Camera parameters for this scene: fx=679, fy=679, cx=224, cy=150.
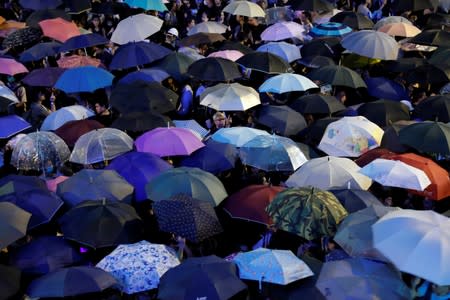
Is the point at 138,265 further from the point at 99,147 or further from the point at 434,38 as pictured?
the point at 434,38

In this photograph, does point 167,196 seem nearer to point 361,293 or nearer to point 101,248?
point 101,248

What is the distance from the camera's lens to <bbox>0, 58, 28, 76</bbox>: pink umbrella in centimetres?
1215

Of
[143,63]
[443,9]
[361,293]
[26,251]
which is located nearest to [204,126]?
[143,63]

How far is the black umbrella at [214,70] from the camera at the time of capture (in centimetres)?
1148

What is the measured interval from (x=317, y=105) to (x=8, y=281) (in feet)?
19.2

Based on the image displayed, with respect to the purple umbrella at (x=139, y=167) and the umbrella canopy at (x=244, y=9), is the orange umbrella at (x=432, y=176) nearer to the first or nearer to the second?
the purple umbrella at (x=139, y=167)

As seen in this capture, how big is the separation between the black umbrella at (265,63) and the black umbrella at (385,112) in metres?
1.99

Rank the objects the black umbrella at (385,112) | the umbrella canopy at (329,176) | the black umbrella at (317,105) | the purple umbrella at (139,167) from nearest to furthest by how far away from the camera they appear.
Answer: the umbrella canopy at (329,176), the purple umbrella at (139,167), the black umbrella at (385,112), the black umbrella at (317,105)

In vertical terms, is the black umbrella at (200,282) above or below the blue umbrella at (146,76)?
above

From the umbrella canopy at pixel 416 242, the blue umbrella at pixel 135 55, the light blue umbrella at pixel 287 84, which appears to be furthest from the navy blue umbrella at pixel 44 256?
the blue umbrella at pixel 135 55

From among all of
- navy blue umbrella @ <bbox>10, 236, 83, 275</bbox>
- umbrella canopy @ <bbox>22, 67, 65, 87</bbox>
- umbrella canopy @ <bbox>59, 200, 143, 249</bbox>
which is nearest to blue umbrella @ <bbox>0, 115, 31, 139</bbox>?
umbrella canopy @ <bbox>22, 67, 65, 87</bbox>

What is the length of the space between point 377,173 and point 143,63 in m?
5.73

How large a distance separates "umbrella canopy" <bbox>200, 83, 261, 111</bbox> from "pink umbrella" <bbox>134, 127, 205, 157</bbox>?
1.39 metres

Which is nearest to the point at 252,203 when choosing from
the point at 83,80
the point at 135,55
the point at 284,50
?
the point at 83,80
